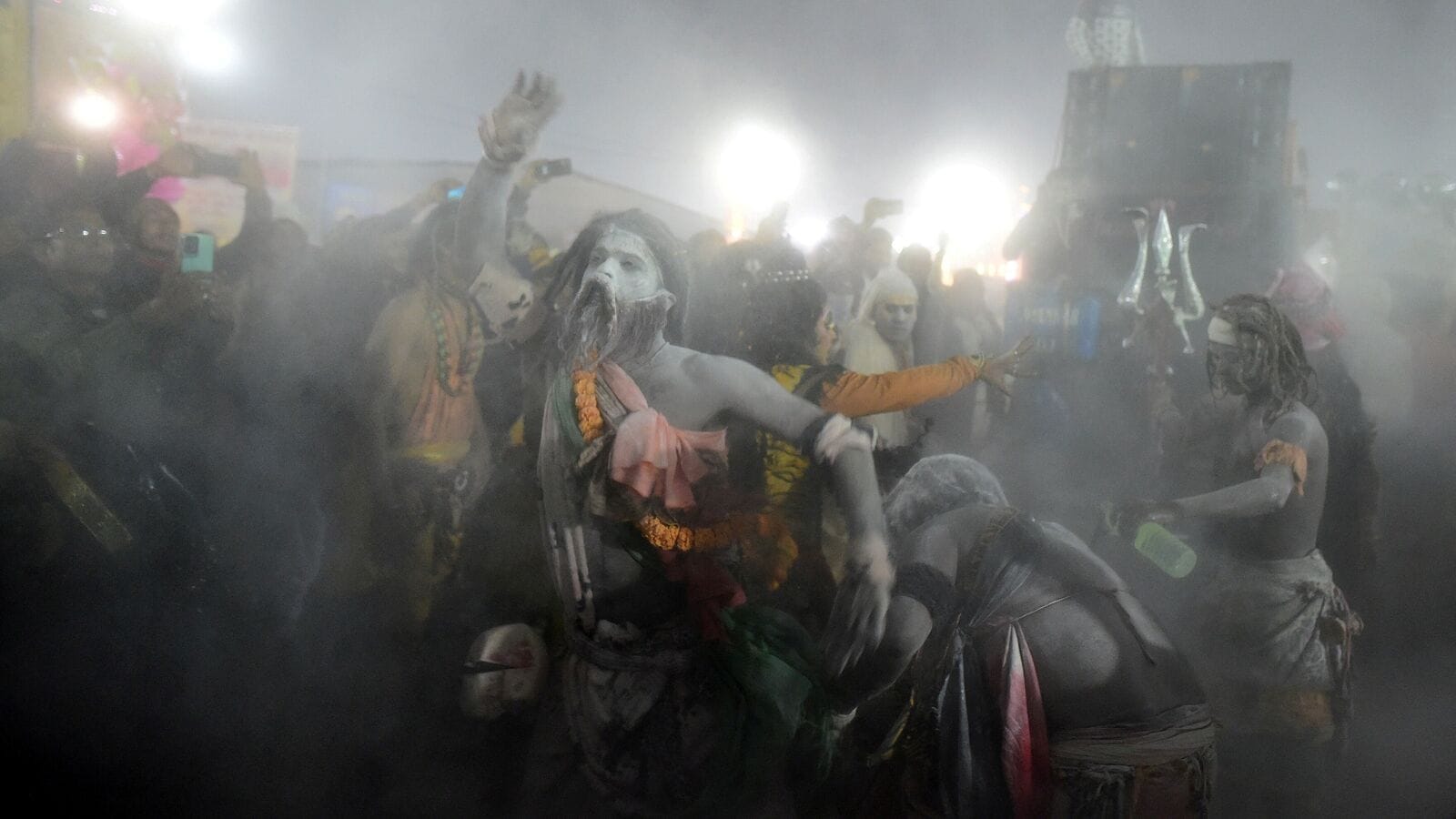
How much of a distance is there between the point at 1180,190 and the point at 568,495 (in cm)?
181

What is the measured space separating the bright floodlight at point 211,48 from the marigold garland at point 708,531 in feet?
6.21

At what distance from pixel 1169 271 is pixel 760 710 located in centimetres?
159

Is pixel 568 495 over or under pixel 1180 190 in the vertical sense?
under

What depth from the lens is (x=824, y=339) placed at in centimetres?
232

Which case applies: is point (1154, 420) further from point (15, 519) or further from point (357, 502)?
point (15, 519)

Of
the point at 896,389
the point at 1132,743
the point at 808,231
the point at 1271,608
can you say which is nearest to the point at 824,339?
the point at 896,389

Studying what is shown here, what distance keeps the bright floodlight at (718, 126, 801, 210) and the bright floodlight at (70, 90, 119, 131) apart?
2.20 meters

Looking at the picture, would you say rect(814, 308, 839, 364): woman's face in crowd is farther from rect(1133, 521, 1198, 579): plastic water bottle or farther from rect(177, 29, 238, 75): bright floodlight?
rect(177, 29, 238, 75): bright floodlight

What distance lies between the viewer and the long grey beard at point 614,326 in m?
1.82

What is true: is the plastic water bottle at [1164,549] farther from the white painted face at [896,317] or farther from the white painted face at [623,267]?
the white painted face at [623,267]

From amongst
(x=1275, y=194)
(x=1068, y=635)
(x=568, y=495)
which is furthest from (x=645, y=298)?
(x=1275, y=194)

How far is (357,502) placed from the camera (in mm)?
2443

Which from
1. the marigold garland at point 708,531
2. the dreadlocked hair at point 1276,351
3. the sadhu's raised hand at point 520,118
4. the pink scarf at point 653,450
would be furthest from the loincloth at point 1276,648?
the sadhu's raised hand at point 520,118

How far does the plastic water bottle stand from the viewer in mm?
1994
